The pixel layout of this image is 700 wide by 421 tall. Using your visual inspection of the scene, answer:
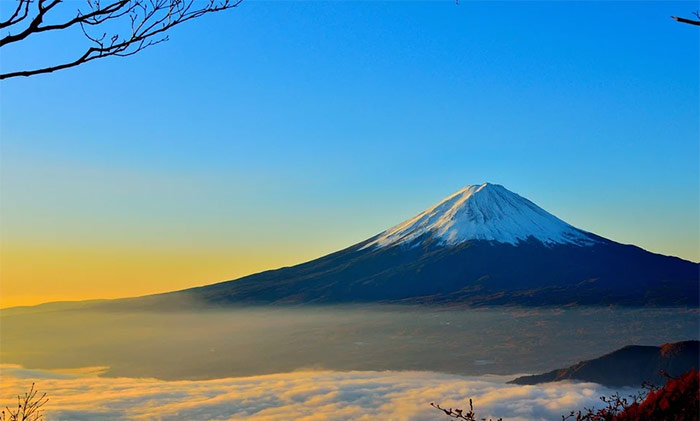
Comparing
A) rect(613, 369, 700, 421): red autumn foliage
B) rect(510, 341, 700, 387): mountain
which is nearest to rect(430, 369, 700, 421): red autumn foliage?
rect(613, 369, 700, 421): red autumn foliage

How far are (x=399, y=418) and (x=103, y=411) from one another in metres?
68.2

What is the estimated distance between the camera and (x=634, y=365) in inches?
6122

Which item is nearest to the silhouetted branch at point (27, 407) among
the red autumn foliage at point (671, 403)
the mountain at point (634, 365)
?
the red autumn foliage at point (671, 403)

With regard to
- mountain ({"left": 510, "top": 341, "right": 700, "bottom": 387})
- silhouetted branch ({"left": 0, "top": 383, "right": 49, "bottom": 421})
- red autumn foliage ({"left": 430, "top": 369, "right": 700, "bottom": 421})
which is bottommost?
mountain ({"left": 510, "top": 341, "right": 700, "bottom": 387})

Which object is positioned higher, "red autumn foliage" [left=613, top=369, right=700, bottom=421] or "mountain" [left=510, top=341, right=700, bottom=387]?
"red autumn foliage" [left=613, top=369, right=700, bottom=421]

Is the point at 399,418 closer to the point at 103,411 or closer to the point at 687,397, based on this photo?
the point at 103,411

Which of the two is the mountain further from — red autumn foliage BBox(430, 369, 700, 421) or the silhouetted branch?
the silhouetted branch

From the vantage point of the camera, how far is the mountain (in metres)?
130

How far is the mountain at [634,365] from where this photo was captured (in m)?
130

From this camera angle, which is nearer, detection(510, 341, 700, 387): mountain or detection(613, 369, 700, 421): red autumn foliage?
detection(613, 369, 700, 421): red autumn foliage

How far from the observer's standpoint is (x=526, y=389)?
180 metres

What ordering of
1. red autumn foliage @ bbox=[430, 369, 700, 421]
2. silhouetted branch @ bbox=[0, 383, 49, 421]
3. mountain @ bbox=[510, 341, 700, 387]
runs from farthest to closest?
mountain @ bbox=[510, 341, 700, 387], silhouetted branch @ bbox=[0, 383, 49, 421], red autumn foliage @ bbox=[430, 369, 700, 421]

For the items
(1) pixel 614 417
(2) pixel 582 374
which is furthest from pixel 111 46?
(2) pixel 582 374

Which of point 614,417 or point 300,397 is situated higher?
point 614,417
